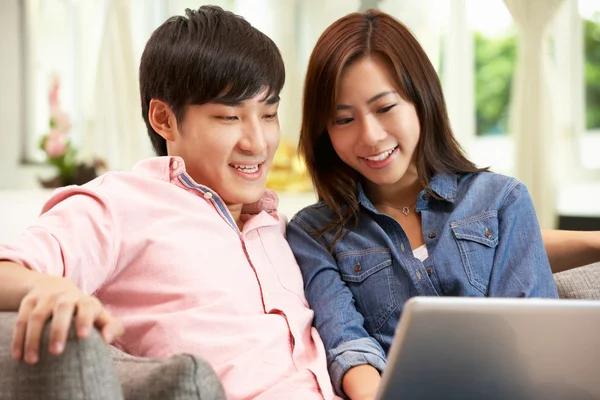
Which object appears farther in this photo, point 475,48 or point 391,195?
point 475,48

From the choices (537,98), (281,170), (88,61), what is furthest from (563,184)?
(88,61)

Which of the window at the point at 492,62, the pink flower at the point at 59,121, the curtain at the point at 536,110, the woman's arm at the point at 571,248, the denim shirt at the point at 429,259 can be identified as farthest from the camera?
the pink flower at the point at 59,121

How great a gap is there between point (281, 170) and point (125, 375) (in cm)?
349

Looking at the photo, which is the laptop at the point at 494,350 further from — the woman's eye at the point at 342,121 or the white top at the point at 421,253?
the woman's eye at the point at 342,121

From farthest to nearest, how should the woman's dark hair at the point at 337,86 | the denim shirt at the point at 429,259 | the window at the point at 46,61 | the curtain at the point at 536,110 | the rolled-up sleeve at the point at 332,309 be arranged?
the window at the point at 46,61, the curtain at the point at 536,110, the woman's dark hair at the point at 337,86, the denim shirt at the point at 429,259, the rolled-up sleeve at the point at 332,309

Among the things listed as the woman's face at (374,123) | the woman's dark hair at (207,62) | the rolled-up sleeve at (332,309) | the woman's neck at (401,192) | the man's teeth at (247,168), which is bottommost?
the rolled-up sleeve at (332,309)

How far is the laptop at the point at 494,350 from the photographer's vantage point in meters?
0.85

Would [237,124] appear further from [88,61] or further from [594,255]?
[88,61]

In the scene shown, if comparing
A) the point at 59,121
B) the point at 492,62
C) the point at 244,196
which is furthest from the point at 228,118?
the point at 59,121

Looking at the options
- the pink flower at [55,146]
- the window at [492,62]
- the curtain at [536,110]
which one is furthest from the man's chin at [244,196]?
the pink flower at [55,146]

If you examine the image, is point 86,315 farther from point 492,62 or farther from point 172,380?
point 492,62

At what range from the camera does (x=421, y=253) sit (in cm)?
148

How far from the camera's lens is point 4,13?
17.7ft

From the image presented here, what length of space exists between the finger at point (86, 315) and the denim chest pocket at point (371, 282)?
0.72m
